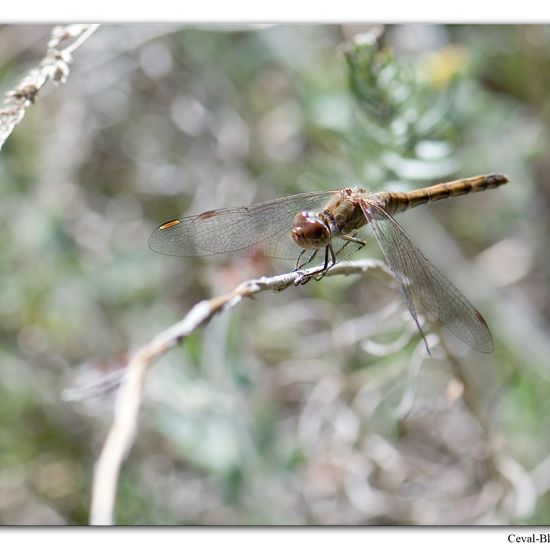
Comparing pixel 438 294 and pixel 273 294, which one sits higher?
pixel 438 294

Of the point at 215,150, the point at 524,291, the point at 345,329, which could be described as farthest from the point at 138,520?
the point at 524,291

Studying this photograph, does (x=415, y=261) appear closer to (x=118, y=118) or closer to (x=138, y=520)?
(x=138, y=520)
